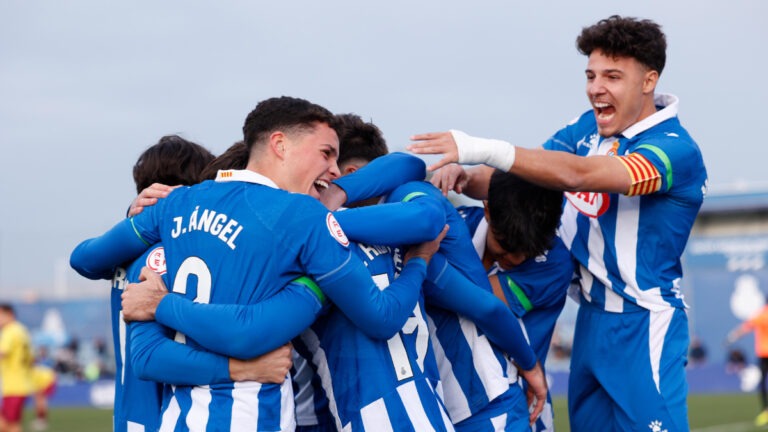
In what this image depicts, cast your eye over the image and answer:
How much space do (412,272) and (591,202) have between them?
1.58 metres

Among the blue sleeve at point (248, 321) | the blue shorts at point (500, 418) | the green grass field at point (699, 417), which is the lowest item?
the green grass field at point (699, 417)

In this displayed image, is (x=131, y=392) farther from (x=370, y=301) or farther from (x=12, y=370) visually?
(x=12, y=370)

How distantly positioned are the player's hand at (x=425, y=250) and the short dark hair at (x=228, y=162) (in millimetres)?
892

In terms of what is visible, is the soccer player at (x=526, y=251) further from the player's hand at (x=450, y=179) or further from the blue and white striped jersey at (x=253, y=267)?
the blue and white striped jersey at (x=253, y=267)

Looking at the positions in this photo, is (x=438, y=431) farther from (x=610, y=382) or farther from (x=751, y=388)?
(x=751, y=388)

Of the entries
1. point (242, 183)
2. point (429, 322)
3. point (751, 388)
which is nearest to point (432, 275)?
point (429, 322)

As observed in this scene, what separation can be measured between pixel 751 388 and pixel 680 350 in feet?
84.2

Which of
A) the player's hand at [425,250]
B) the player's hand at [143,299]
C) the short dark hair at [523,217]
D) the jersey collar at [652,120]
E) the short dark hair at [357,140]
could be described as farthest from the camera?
the jersey collar at [652,120]

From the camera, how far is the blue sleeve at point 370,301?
386cm

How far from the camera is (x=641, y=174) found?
15.9ft

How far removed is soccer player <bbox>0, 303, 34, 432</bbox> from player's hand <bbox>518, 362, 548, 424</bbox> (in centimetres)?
1348

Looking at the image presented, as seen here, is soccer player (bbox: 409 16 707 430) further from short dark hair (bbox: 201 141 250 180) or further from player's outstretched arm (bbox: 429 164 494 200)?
short dark hair (bbox: 201 141 250 180)

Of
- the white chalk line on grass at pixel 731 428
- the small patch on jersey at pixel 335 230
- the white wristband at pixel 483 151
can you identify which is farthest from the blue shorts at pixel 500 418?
the white chalk line on grass at pixel 731 428

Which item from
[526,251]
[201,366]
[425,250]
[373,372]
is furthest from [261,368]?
[526,251]
